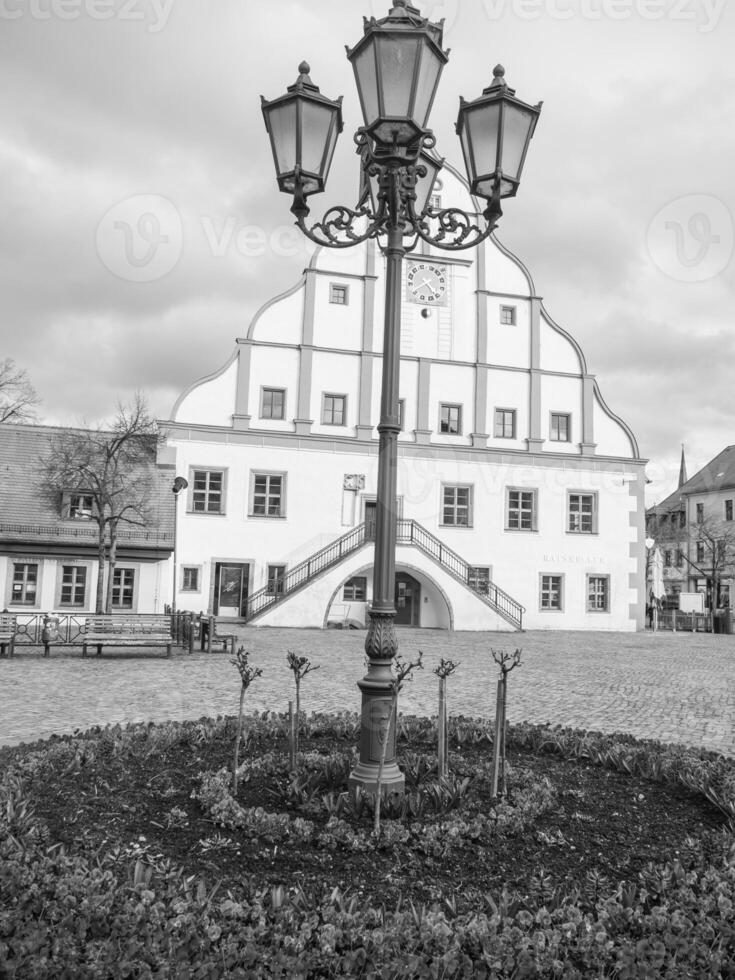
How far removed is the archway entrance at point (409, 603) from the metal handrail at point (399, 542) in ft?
5.42

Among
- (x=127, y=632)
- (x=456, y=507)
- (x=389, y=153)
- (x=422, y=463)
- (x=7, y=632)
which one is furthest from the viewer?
(x=456, y=507)

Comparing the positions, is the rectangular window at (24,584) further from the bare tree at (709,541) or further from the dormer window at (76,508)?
the bare tree at (709,541)

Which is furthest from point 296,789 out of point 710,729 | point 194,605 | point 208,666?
point 194,605

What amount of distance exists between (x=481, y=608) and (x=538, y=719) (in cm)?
1900

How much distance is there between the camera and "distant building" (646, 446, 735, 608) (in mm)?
62291

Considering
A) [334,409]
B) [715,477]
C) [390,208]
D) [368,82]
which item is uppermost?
[715,477]

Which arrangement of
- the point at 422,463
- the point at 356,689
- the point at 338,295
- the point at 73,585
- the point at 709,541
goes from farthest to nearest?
the point at 709,541 < the point at 338,295 < the point at 422,463 < the point at 73,585 < the point at 356,689

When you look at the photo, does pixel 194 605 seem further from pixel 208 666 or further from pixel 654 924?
pixel 654 924

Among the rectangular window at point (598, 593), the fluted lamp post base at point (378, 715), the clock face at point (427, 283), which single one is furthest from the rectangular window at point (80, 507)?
the fluted lamp post base at point (378, 715)

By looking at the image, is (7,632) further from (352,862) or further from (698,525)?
(698,525)

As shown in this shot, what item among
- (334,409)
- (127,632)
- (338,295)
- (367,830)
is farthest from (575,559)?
(367,830)

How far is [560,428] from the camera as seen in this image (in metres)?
32.6

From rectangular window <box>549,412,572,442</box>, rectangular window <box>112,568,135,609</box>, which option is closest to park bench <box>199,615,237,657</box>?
rectangular window <box>112,568,135,609</box>

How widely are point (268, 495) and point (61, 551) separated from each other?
7.27 metres
